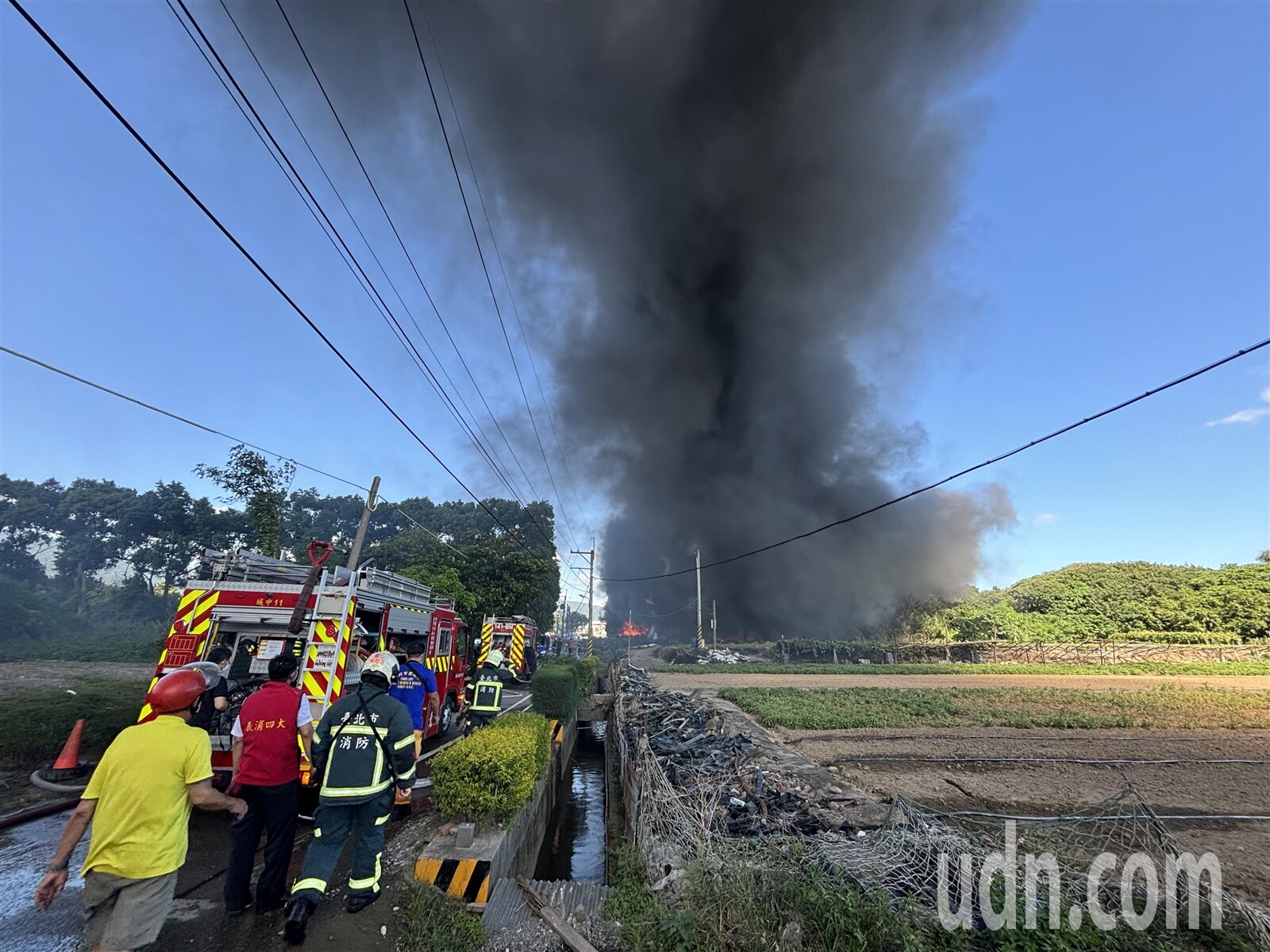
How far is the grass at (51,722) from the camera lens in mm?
7281

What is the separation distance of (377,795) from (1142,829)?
636 centimetres

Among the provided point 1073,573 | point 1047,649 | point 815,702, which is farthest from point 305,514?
point 1073,573

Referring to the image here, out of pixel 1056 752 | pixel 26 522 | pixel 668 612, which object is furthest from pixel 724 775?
pixel 668 612

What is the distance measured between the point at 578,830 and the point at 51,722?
796 cm

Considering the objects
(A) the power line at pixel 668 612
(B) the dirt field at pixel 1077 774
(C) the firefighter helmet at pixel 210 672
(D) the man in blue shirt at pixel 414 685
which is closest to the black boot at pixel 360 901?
(C) the firefighter helmet at pixel 210 672

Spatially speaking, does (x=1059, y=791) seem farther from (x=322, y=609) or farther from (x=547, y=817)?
(x=322, y=609)

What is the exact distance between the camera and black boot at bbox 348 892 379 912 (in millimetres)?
3635

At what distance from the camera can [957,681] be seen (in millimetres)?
31406

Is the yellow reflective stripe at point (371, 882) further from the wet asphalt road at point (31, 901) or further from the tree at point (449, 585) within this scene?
the tree at point (449, 585)

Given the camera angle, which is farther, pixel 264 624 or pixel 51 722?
pixel 51 722

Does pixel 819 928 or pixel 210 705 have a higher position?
pixel 210 705

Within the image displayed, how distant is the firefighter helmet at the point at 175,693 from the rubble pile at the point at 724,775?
4.44 metres

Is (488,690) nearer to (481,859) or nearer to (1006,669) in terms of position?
(481,859)

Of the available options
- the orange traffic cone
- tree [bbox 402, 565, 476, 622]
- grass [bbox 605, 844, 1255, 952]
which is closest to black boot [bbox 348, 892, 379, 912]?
grass [bbox 605, 844, 1255, 952]
